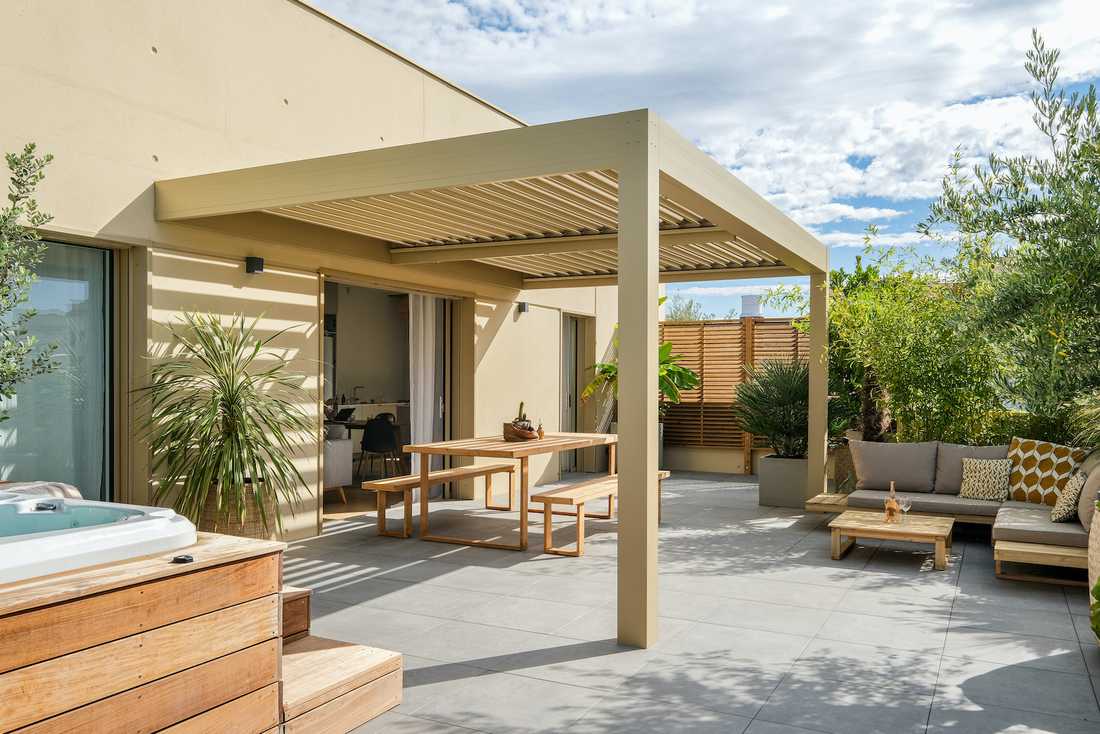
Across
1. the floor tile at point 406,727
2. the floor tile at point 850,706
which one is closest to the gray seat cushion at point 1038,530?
the floor tile at point 850,706

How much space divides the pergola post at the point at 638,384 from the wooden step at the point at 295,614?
1.60 metres

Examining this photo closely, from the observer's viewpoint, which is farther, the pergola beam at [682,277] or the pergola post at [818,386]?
the pergola beam at [682,277]

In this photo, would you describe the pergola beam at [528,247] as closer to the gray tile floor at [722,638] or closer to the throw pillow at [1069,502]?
the gray tile floor at [722,638]

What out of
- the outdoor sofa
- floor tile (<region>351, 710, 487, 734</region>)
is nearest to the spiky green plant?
the outdoor sofa

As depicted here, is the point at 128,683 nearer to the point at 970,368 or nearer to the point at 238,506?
the point at 238,506

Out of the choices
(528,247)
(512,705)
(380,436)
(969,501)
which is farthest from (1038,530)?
(380,436)

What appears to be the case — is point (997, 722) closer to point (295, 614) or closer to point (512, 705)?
point (512, 705)

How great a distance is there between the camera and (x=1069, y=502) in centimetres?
622

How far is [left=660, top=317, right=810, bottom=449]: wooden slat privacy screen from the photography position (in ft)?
41.6

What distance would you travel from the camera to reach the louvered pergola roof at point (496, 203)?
484cm

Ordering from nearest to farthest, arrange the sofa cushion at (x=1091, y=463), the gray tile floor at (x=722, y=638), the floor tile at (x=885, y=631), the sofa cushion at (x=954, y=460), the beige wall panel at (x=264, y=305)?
the gray tile floor at (x=722, y=638) < the floor tile at (x=885, y=631) < the beige wall panel at (x=264, y=305) < the sofa cushion at (x=1091, y=463) < the sofa cushion at (x=954, y=460)

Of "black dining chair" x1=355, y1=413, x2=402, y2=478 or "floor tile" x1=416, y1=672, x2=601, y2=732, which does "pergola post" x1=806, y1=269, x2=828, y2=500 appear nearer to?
"black dining chair" x1=355, y1=413, x2=402, y2=478

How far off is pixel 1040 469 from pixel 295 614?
630 cm

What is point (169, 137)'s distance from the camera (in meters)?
6.11
